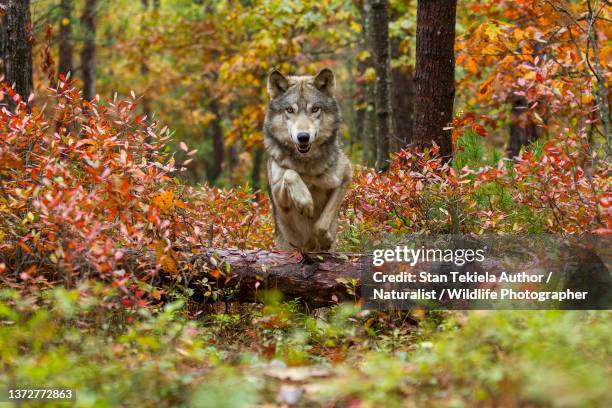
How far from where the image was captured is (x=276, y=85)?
7406mm

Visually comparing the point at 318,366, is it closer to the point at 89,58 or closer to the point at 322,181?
the point at 322,181

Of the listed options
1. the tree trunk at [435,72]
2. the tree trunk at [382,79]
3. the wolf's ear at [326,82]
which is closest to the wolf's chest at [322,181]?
the wolf's ear at [326,82]

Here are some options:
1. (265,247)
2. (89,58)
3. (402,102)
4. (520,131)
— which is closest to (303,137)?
(265,247)

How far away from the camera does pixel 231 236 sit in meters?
7.86

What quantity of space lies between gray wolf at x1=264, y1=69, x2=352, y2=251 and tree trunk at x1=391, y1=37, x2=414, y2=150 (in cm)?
795

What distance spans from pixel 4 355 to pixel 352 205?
5142 mm

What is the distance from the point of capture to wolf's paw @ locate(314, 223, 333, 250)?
7.07 metres

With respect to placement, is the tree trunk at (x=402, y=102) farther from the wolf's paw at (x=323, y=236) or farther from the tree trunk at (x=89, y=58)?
the tree trunk at (x=89, y=58)

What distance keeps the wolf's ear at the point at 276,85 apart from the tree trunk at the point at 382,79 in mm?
3925

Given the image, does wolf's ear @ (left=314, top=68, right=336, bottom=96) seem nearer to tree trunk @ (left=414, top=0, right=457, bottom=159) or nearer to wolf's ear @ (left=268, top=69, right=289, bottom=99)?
wolf's ear @ (left=268, top=69, right=289, bottom=99)

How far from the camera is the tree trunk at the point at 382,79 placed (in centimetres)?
1110

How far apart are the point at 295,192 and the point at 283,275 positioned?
97 cm

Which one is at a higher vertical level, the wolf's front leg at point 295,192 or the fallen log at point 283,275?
the wolf's front leg at point 295,192

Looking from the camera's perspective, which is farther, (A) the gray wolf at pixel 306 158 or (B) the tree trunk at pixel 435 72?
(B) the tree trunk at pixel 435 72
